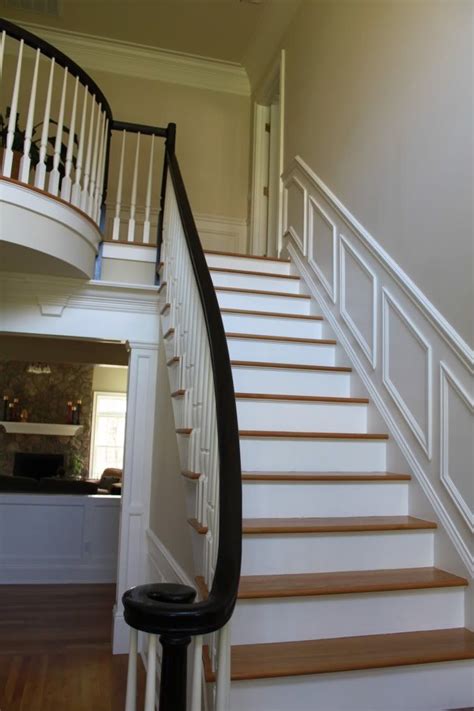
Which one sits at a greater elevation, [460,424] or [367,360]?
[367,360]

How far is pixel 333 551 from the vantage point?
6.89 ft

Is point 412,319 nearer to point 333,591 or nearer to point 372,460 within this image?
point 372,460

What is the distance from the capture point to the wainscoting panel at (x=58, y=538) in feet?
16.6

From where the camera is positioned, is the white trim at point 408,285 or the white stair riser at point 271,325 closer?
the white trim at point 408,285

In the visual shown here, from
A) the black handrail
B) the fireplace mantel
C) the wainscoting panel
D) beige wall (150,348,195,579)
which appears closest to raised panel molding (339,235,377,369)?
beige wall (150,348,195,579)

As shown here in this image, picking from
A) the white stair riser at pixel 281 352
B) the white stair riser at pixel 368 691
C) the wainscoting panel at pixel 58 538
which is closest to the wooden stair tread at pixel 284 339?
the white stair riser at pixel 281 352

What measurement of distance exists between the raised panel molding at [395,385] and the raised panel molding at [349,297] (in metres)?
0.10

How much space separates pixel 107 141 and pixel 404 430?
2771 millimetres

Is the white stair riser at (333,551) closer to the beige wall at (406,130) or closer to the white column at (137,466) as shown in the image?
the beige wall at (406,130)

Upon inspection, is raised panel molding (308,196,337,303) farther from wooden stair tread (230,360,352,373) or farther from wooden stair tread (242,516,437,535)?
wooden stair tread (242,516,437,535)

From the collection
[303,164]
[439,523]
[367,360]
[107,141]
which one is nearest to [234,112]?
[303,164]

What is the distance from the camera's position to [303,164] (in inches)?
168

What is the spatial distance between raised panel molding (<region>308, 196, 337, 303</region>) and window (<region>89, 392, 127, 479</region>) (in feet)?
26.4

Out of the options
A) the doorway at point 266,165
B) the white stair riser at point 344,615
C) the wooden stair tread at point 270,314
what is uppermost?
the doorway at point 266,165
